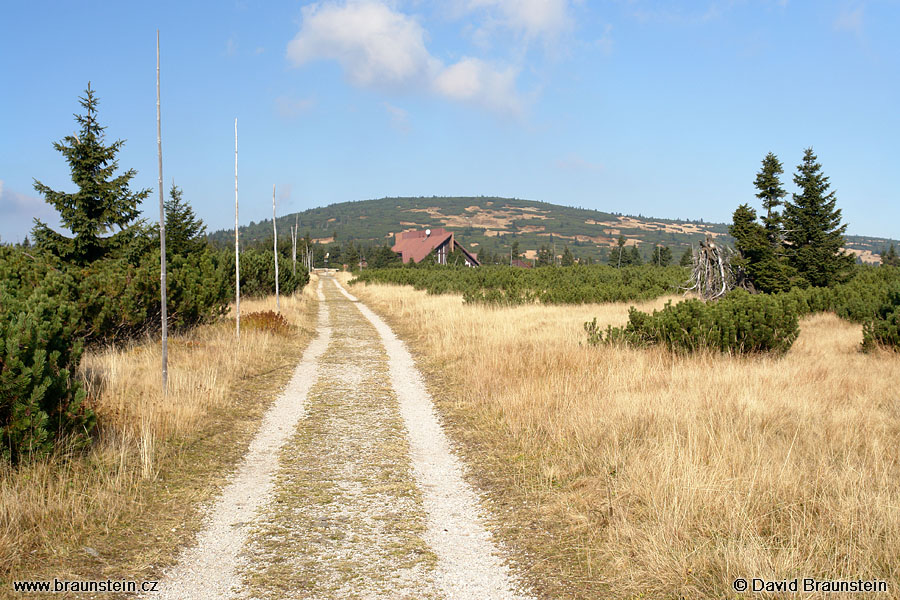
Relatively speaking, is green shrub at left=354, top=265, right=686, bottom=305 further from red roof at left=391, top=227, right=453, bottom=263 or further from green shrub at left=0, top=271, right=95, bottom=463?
red roof at left=391, top=227, right=453, bottom=263

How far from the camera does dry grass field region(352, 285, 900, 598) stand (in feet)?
11.4

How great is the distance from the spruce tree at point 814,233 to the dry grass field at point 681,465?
1794 cm

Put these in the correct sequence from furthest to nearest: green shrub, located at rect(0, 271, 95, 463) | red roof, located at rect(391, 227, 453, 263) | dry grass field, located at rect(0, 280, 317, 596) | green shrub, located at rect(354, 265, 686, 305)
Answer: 1. red roof, located at rect(391, 227, 453, 263)
2. green shrub, located at rect(354, 265, 686, 305)
3. green shrub, located at rect(0, 271, 95, 463)
4. dry grass field, located at rect(0, 280, 317, 596)

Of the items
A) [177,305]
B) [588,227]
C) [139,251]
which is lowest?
[177,305]

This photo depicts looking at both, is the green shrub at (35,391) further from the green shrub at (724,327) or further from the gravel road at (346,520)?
the green shrub at (724,327)

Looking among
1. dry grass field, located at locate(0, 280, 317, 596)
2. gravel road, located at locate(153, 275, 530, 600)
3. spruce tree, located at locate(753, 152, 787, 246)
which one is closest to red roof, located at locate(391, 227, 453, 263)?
spruce tree, located at locate(753, 152, 787, 246)

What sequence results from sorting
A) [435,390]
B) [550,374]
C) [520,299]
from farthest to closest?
1. [520,299]
2. [435,390]
3. [550,374]

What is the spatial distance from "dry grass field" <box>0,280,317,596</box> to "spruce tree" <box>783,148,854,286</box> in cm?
2511

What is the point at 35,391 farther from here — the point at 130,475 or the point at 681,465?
the point at 681,465

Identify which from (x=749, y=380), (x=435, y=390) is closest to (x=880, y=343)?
(x=749, y=380)

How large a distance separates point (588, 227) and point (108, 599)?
197887mm

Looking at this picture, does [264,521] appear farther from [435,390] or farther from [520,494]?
[435,390]

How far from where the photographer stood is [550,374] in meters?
8.65

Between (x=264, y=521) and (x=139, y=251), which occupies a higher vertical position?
(x=139, y=251)
